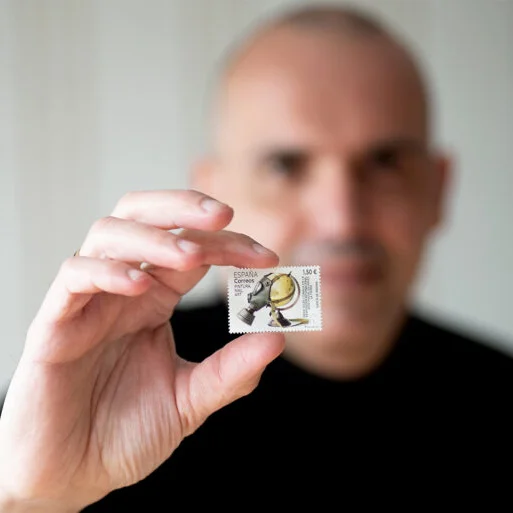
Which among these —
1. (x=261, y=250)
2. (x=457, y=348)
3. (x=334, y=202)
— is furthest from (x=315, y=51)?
(x=261, y=250)

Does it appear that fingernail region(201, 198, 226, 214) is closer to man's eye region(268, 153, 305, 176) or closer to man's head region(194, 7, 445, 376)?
man's head region(194, 7, 445, 376)

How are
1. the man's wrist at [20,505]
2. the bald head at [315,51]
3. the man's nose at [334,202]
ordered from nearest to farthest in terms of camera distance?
the man's wrist at [20,505] < the man's nose at [334,202] < the bald head at [315,51]

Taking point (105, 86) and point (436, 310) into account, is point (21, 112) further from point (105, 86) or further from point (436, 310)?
point (436, 310)

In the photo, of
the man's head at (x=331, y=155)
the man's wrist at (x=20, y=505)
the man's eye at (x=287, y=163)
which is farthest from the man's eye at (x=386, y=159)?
the man's wrist at (x=20, y=505)

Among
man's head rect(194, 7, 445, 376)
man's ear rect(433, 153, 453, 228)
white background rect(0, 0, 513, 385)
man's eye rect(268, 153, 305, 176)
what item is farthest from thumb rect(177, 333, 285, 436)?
man's ear rect(433, 153, 453, 228)

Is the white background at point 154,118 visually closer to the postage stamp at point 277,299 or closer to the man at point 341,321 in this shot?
the man at point 341,321

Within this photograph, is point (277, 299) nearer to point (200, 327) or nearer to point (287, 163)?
point (200, 327)

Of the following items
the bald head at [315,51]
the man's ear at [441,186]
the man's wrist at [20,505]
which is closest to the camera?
the man's wrist at [20,505]
